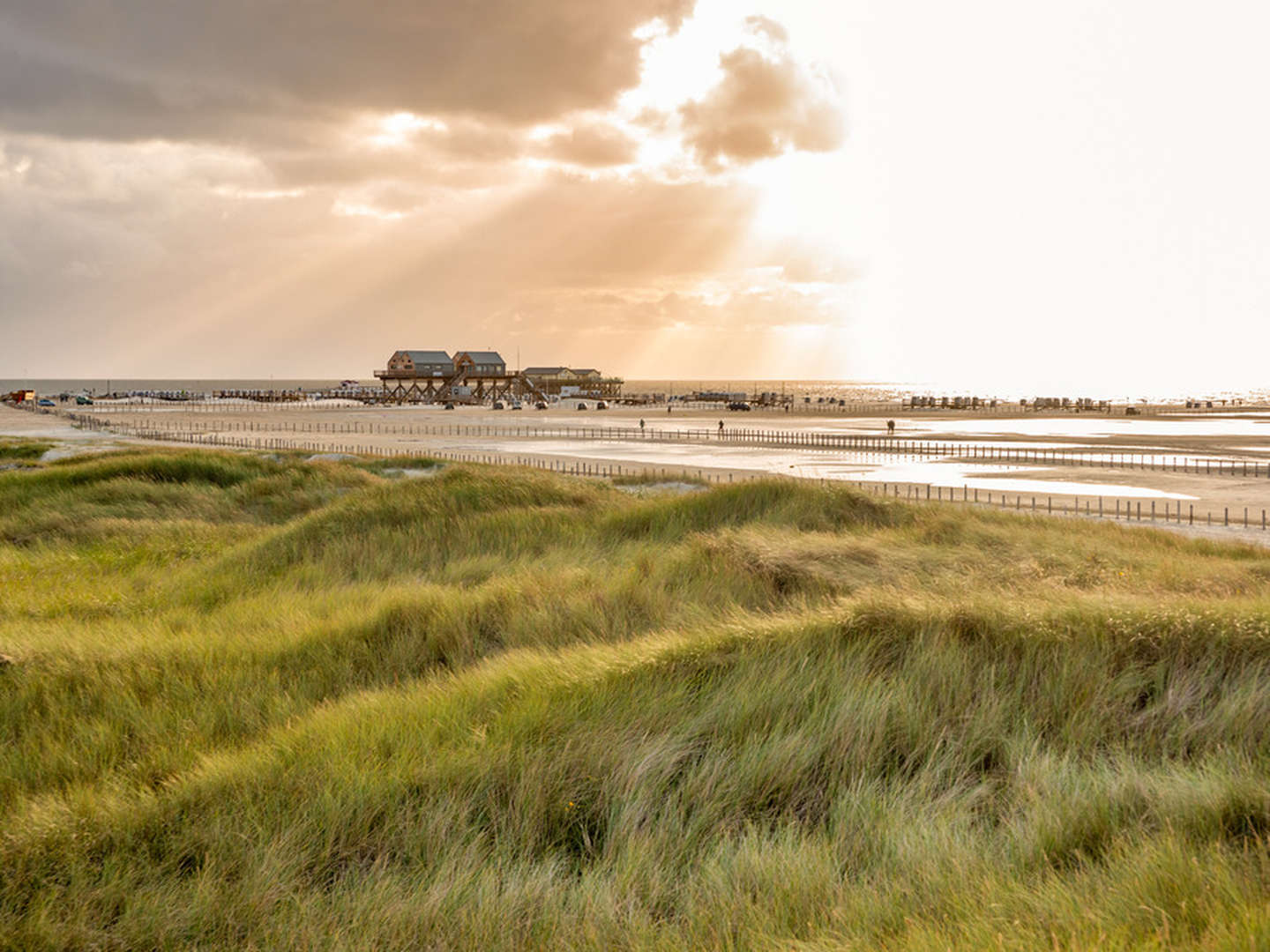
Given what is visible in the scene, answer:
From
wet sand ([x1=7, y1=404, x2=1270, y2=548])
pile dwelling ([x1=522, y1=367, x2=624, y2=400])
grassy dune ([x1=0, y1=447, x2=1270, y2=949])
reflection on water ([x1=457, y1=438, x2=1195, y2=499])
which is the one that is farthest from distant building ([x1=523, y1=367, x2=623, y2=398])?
grassy dune ([x1=0, y1=447, x2=1270, y2=949])

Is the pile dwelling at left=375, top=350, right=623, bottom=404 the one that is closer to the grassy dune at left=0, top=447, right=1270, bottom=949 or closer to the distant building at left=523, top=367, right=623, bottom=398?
the distant building at left=523, top=367, right=623, bottom=398

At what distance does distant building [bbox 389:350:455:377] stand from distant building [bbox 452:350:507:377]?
1727 millimetres

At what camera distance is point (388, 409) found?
117312mm

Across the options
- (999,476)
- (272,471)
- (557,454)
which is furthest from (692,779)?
(557,454)

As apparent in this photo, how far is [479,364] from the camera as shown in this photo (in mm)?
133875

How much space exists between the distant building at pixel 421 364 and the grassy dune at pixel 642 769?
415 ft

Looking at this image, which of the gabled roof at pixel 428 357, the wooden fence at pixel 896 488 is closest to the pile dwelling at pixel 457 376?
the gabled roof at pixel 428 357

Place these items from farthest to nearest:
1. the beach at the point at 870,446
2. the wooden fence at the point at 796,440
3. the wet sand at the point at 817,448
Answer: the wooden fence at the point at 796,440
the wet sand at the point at 817,448
the beach at the point at 870,446

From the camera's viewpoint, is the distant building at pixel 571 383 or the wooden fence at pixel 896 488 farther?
the distant building at pixel 571 383

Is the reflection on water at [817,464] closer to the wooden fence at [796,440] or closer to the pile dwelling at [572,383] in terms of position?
the wooden fence at [796,440]

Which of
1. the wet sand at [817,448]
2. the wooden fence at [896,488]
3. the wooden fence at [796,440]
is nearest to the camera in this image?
the wooden fence at [896,488]

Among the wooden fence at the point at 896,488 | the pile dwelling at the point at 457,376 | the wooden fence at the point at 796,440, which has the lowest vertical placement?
the wooden fence at the point at 896,488

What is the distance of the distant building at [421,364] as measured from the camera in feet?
438

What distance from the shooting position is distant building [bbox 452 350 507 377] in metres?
134
